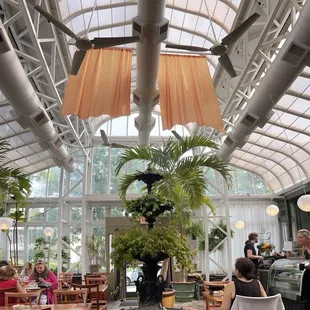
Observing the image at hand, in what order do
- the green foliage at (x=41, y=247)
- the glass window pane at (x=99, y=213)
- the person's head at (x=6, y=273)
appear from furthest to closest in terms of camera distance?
the glass window pane at (x=99, y=213)
the green foliage at (x=41, y=247)
the person's head at (x=6, y=273)

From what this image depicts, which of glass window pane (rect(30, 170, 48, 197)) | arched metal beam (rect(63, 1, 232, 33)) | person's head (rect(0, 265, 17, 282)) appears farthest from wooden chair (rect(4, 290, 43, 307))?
glass window pane (rect(30, 170, 48, 197))

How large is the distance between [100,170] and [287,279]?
11.8m

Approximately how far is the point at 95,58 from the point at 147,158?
2.09 meters

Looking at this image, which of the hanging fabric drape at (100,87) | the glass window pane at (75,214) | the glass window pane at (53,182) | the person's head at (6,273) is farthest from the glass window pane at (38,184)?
the person's head at (6,273)

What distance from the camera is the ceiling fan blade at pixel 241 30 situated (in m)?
4.31

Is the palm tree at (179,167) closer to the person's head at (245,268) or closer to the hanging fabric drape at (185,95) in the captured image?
the hanging fabric drape at (185,95)

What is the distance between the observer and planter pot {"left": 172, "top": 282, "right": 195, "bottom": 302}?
1095 centimetres

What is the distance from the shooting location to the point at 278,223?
1603 centimetres

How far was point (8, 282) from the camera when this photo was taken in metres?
5.44

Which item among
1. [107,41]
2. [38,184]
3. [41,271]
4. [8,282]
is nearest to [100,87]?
[107,41]

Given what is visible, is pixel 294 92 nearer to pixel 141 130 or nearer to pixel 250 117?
pixel 250 117

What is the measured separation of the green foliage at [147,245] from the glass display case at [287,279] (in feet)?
4.11

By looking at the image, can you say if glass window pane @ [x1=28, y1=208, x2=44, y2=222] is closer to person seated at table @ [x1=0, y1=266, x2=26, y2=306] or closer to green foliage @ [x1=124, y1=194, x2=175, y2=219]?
person seated at table @ [x1=0, y1=266, x2=26, y2=306]

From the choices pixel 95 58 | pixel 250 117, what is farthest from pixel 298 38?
pixel 95 58
